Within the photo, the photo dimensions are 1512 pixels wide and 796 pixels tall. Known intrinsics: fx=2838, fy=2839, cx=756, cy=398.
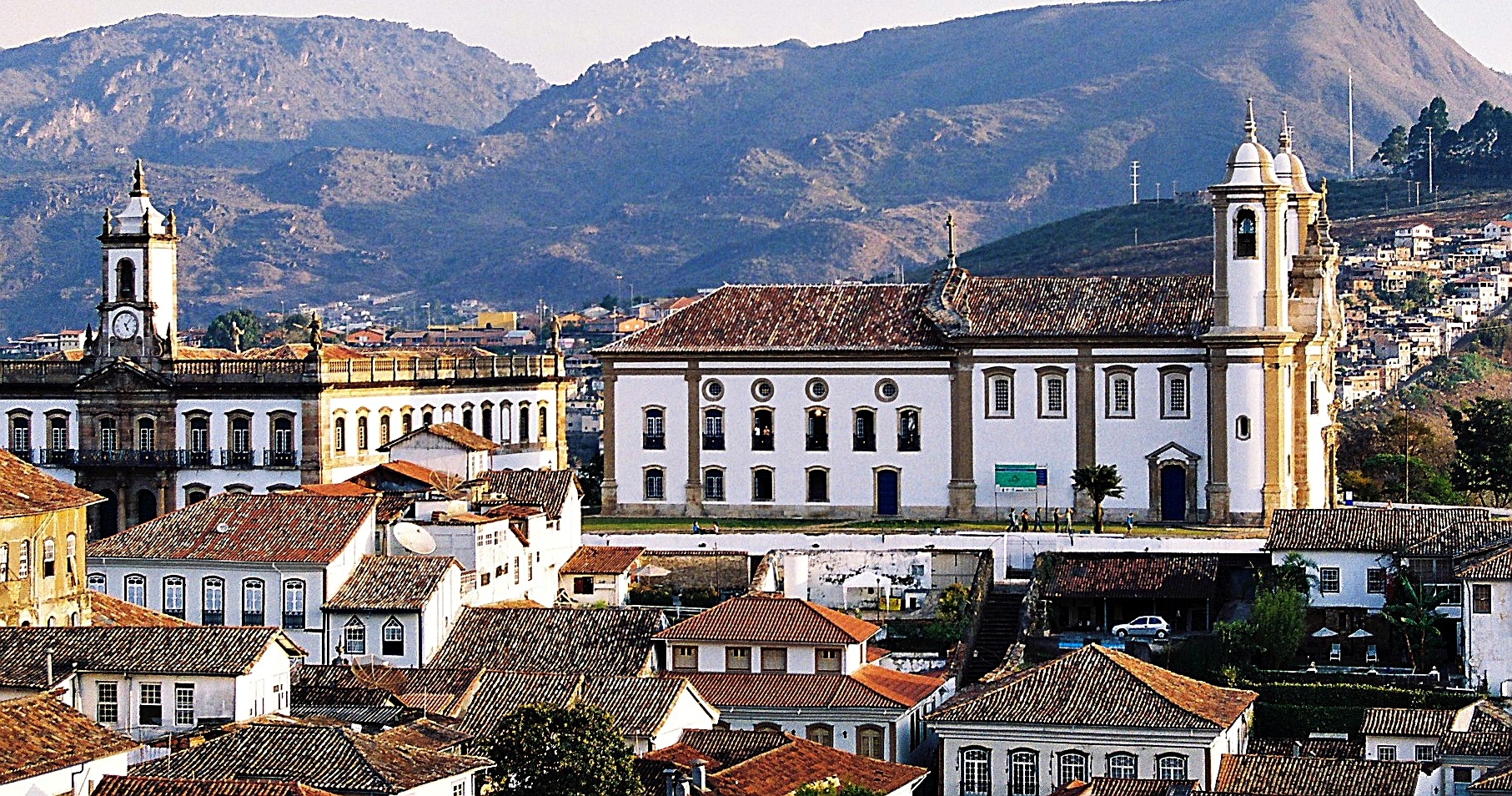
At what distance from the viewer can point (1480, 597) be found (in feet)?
168

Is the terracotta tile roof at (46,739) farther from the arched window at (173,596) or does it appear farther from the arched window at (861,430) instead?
the arched window at (861,430)

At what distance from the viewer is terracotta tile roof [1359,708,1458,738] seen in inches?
1875

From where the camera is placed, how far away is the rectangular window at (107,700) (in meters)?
45.9

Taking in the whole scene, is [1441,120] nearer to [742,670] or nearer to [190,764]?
[742,670]

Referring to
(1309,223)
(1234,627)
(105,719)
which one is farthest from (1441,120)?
(105,719)

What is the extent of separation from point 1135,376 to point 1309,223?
20.0 ft

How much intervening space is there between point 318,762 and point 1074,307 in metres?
32.3

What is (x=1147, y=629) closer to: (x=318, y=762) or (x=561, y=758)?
(x=561, y=758)

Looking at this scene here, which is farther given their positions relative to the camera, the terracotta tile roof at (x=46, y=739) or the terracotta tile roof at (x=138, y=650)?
the terracotta tile roof at (x=138, y=650)

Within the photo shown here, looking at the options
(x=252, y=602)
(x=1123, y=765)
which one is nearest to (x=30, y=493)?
(x=252, y=602)

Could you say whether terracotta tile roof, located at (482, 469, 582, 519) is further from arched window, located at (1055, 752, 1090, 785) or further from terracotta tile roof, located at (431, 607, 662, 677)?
arched window, located at (1055, 752, 1090, 785)

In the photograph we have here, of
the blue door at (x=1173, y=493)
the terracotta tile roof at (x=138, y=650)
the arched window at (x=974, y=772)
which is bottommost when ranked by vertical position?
the arched window at (x=974, y=772)

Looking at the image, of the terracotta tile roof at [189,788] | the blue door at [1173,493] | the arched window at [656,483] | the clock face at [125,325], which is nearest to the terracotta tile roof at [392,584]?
the arched window at [656,483]

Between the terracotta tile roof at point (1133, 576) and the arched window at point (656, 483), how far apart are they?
1363 cm
